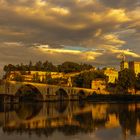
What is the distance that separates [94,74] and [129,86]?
433 inches

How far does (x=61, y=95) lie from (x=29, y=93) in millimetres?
7639

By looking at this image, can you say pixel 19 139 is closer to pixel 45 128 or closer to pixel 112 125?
pixel 45 128

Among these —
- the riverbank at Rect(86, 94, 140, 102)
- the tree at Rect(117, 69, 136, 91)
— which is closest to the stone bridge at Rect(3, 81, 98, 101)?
the riverbank at Rect(86, 94, 140, 102)

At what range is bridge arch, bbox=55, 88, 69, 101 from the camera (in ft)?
235

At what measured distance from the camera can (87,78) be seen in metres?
83.7

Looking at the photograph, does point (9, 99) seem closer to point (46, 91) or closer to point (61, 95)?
point (46, 91)

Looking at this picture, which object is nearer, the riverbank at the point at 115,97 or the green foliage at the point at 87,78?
the riverbank at the point at 115,97

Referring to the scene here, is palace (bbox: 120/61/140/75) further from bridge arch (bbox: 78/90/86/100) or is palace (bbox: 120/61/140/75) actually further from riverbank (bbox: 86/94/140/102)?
riverbank (bbox: 86/94/140/102)

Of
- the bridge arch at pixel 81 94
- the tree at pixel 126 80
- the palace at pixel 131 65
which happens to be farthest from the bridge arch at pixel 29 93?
the palace at pixel 131 65

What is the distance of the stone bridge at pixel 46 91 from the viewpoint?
60906 millimetres

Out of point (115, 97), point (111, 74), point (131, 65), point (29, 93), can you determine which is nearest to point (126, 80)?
point (115, 97)

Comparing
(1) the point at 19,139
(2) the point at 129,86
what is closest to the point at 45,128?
(1) the point at 19,139

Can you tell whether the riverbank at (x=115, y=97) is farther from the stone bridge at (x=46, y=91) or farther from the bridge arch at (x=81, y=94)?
the stone bridge at (x=46, y=91)

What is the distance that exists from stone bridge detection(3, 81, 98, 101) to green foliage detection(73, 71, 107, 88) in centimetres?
666
